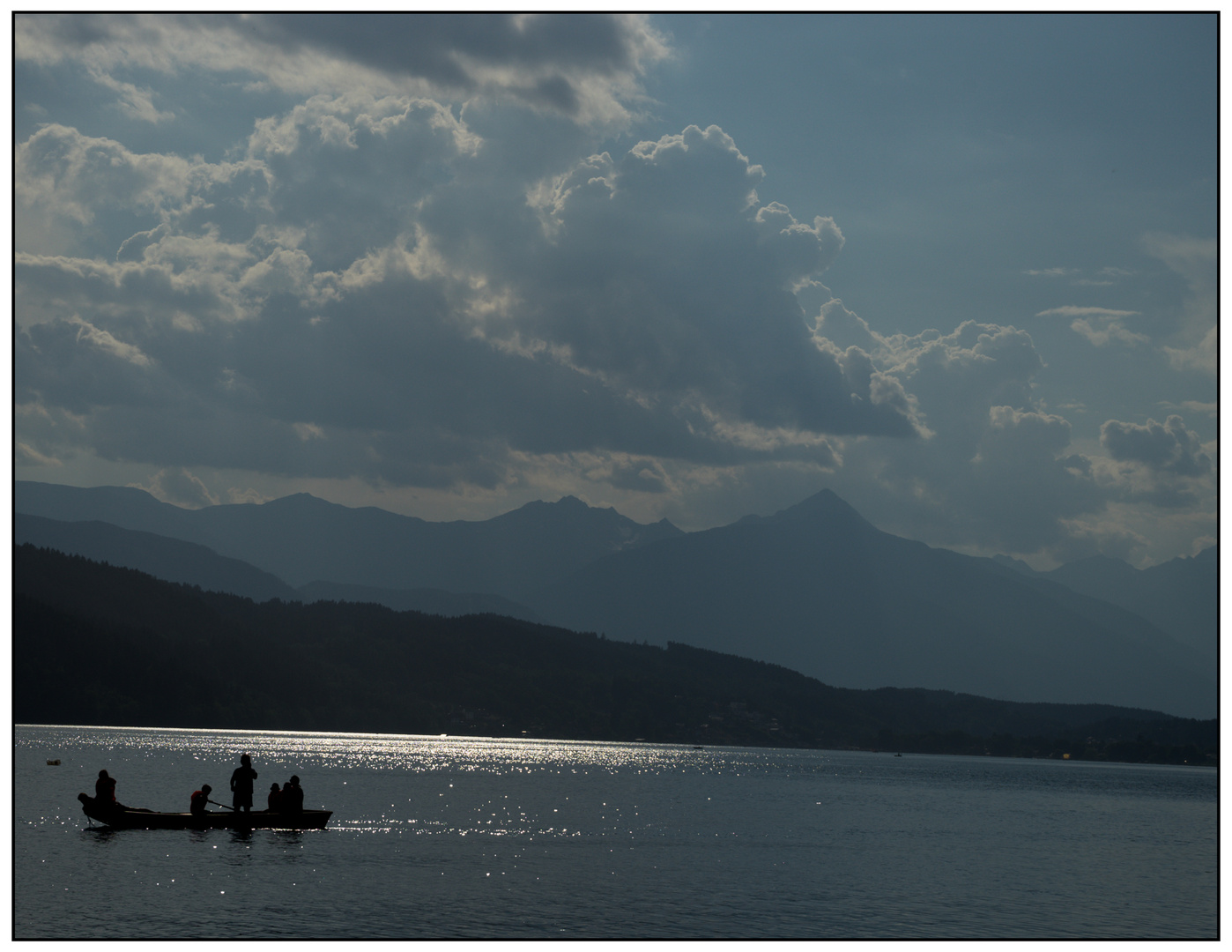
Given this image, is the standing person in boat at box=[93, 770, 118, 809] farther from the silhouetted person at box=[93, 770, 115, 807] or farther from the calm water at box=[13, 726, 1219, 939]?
the calm water at box=[13, 726, 1219, 939]

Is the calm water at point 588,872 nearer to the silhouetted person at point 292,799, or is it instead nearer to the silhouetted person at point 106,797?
the silhouetted person at point 292,799

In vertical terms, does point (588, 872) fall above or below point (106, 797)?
below

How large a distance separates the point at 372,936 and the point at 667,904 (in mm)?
15140

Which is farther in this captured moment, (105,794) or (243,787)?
(105,794)

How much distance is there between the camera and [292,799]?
71.4 m

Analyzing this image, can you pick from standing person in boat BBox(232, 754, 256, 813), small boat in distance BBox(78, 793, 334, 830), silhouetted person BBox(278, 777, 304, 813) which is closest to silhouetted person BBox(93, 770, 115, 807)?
small boat in distance BBox(78, 793, 334, 830)

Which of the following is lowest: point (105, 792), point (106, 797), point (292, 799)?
point (292, 799)

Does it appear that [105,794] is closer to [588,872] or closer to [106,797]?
[106,797]

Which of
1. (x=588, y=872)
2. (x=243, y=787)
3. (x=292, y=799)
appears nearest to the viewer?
(x=588, y=872)

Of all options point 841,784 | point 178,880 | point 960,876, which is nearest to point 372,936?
point 178,880

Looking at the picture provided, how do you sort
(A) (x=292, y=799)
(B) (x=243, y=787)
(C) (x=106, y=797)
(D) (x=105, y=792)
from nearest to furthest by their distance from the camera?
(B) (x=243, y=787), (C) (x=106, y=797), (D) (x=105, y=792), (A) (x=292, y=799)

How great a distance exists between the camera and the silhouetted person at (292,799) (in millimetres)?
71250

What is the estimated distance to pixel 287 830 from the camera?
73.1 m

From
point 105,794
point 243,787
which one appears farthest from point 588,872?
point 105,794
